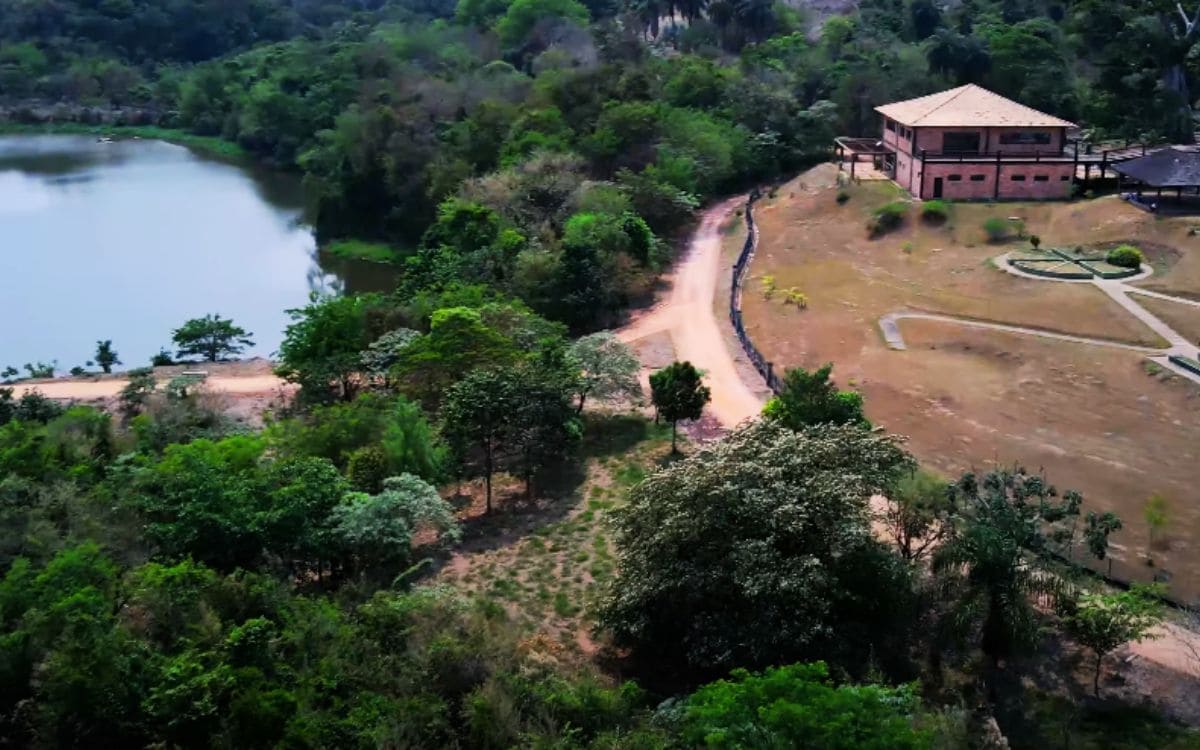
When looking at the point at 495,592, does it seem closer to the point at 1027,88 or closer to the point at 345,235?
the point at 345,235

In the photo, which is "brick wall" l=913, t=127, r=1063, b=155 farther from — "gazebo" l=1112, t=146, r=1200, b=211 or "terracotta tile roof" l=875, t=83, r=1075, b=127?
"gazebo" l=1112, t=146, r=1200, b=211

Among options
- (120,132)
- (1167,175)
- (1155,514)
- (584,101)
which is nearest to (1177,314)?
(1167,175)

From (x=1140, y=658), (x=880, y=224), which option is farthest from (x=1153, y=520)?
(x=880, y=224)

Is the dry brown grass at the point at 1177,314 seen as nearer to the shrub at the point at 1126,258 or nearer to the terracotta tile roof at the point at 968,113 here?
the shrub at the point at 1126,258

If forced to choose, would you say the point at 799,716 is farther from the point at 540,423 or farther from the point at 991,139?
the point at 991,139

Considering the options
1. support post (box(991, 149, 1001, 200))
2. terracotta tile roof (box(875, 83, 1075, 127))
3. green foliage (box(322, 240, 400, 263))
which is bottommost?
A: green foliage (box(322, 240, 400, 263))

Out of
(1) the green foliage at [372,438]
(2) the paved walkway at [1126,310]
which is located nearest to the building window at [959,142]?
(2) the paved walkway at [1126,310]

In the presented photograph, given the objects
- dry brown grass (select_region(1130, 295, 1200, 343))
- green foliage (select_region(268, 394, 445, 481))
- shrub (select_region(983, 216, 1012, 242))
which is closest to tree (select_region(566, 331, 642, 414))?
green foliage (select_region(268, 394, 445, 481))
